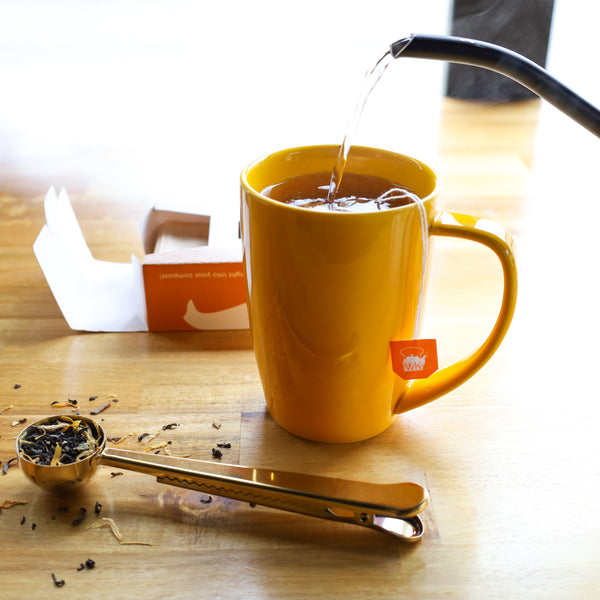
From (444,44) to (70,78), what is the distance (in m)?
1.36

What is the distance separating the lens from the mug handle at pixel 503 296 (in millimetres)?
604

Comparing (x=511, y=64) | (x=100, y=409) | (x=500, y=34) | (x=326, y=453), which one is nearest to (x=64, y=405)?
(x=100, y=409)

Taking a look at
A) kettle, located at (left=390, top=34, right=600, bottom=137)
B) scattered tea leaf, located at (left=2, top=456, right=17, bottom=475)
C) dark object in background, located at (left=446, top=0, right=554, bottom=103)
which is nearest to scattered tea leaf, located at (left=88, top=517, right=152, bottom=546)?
scattered tea leaf, located at (left=2, top=456, right=17, bottom=475)

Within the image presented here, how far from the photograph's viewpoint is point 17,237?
1019 mm

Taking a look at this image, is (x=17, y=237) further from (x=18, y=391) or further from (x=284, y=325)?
(x=284, y=325)

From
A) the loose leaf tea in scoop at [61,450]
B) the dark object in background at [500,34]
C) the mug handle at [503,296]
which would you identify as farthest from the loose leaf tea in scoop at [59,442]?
the dark object in background at [500,34]

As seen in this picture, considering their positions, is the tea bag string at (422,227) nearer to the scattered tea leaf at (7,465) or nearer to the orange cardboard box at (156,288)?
the orange cardboard box at (156,288)

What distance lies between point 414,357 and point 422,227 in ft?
0.37

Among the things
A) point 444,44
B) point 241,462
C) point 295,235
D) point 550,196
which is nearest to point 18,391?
point 241,462

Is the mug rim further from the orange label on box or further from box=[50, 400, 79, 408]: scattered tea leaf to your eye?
box=[50, 400, 79, 408]: scattered tea leaf

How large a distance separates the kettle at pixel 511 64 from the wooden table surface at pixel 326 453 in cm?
31

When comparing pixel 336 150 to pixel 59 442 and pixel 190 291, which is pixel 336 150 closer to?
pixel 190 291

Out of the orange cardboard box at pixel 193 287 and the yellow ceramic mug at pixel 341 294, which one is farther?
the orange cardboard box at pixel 193 287

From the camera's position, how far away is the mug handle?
0.60 m
